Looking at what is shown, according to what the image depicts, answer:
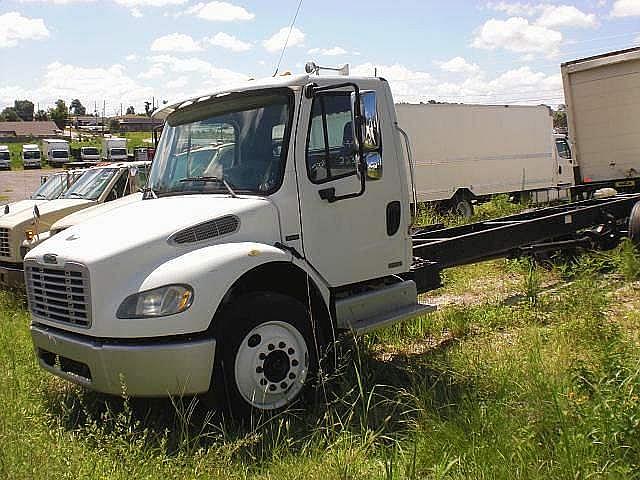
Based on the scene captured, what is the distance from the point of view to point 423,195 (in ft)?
58.7

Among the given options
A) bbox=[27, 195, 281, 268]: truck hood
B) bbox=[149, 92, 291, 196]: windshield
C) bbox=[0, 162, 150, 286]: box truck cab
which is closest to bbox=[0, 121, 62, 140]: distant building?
bbox=[0, 162, 150, 286]: box truck cab

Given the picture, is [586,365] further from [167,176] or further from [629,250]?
[629,250]

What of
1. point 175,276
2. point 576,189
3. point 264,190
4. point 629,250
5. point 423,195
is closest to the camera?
point 175,276

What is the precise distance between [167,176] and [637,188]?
10.0m

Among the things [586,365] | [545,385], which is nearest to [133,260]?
[545,385]

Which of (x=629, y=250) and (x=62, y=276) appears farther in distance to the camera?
(x=629, y=250)

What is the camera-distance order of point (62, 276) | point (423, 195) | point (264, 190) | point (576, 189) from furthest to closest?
point (423, 195) → point (576, 189) → point (264, 190) → point (62, 276)

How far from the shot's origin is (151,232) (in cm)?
490

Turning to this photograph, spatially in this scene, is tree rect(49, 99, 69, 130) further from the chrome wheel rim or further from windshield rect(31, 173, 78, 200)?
the chrome wheel rim

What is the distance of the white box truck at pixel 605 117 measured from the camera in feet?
41.4

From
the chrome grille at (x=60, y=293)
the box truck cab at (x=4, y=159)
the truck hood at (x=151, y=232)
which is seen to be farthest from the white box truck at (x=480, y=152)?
the box truck cab at (x=4, y=159)

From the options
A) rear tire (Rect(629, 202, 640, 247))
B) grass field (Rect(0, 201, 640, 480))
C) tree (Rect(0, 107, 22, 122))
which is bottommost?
grass field (Rect(0, 201, 640, 480))

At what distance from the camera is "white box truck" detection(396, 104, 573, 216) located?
17.8m

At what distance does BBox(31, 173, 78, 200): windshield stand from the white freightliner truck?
6.29m
